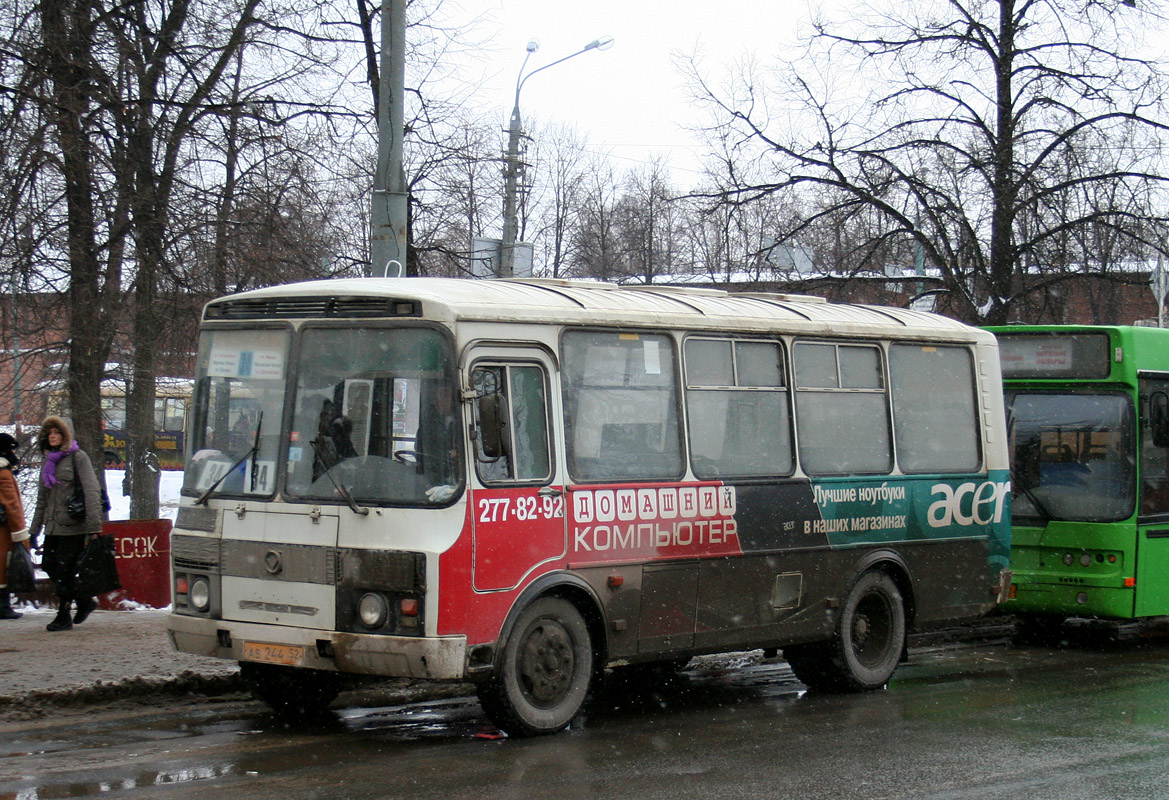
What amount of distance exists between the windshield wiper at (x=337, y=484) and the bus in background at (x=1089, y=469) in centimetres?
758

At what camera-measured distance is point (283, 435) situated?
768cm

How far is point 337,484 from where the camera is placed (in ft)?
24.3

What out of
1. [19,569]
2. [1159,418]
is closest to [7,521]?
[19,569]

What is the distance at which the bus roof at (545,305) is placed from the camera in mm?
7492

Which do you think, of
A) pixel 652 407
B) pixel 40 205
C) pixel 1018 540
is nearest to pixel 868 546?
pixel 652 407

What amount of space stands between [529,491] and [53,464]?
5.28 metres

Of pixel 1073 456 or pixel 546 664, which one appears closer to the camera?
pixel 546 664

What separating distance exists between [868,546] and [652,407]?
248 cm

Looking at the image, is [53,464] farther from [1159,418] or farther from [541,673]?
[1159,418]

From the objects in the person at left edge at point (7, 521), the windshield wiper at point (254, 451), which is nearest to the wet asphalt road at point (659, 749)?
the windshield wiper at point (254, 451)

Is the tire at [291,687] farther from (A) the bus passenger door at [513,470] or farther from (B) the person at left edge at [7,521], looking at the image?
(B) the person at left edge at [7,521]

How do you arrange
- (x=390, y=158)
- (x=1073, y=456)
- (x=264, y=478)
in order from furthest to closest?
(x=1073, y=456), (x=390, y=158), (x=264, y=478)

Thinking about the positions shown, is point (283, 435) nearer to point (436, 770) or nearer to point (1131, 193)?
point (436, 770)

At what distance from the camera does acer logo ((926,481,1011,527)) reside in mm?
10492
